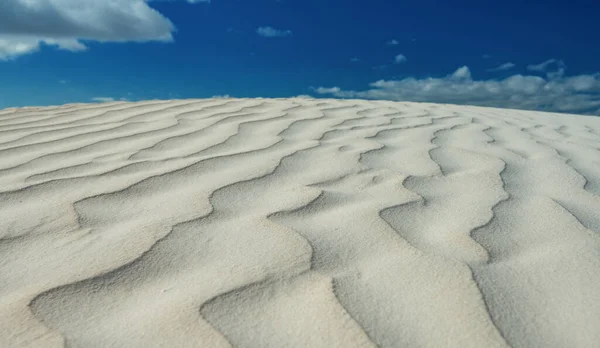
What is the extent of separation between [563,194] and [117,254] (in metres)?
1.34

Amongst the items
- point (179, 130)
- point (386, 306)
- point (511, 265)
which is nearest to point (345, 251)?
point (386, 306)

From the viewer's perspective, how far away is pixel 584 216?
154 cm

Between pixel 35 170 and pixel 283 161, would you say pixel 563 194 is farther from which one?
pixel 35 170

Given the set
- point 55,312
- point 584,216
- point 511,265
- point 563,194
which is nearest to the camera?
point 55,312

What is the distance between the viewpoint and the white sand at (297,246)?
0.95 meters

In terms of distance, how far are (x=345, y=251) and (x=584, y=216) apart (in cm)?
75

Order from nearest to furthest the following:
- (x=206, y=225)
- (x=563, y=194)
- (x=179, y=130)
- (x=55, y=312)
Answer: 1. (x=55, y=312)
2. (x=206, y=225)
3. (x=563, y=194)
4. (x=179, y=130)

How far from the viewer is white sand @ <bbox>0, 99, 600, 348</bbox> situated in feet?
3.11

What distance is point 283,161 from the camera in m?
2.08

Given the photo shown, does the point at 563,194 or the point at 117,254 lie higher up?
the point at 117,254

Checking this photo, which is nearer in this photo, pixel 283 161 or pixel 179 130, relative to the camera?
pixel 283 161

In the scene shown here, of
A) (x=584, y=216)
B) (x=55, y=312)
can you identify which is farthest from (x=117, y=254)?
(x=584, y=216)

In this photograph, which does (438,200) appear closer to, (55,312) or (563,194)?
(563,194)

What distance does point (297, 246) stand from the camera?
1.23 metres
